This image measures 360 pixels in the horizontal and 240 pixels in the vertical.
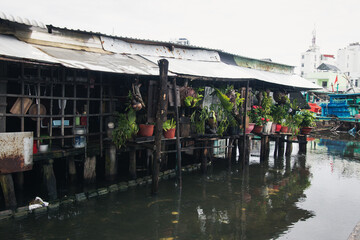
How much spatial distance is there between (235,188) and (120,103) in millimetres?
4446

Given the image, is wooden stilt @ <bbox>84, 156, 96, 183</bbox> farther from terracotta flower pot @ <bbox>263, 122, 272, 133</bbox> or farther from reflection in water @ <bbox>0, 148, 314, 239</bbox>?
terracotta flower pot @ <bbox>263, 122, 272, 133</bbox>

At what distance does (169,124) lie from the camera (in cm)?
926

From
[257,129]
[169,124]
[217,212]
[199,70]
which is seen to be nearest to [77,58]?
[169,124]

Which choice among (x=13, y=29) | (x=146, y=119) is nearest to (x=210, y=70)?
(x=146, y=119)

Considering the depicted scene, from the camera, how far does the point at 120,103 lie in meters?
9.84

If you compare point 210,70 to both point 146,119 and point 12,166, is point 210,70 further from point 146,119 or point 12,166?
point 12,166

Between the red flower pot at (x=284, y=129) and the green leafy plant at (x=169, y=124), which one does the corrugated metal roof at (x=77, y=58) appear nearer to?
A: the green leafy plant at (x=169, y=124)

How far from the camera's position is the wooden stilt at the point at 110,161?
937cm

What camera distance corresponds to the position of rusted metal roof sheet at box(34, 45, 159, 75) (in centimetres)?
750

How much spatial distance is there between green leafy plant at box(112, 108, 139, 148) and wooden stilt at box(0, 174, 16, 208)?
2.77m

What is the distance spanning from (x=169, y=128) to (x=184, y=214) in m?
2.63

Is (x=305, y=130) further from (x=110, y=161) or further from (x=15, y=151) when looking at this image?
(x=15, y=151)

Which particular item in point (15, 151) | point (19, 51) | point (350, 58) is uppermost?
point (350, 58)

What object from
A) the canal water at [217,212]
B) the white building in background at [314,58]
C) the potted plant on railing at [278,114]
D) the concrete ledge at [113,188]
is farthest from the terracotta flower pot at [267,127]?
the white building in background at [314,58]
